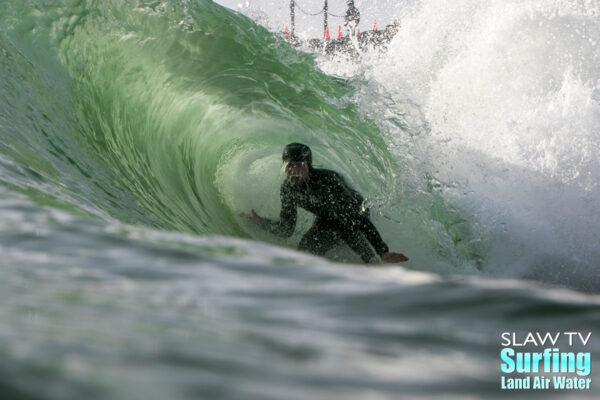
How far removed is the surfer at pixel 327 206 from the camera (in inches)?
146

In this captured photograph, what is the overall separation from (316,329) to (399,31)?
665cm

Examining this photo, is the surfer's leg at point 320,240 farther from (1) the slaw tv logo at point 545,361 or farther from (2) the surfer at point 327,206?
(1) the slaw tv logo at point 545,361

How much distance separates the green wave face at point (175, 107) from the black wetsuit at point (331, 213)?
83cm

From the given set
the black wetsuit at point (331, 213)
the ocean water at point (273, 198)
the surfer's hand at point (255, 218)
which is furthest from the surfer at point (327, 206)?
the surfer's hand at point (255, 218)

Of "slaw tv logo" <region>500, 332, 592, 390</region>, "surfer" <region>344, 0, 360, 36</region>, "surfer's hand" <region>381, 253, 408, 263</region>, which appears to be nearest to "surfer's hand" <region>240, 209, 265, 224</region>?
"surfer's hand" <region>381, 253, 408, 263</region>

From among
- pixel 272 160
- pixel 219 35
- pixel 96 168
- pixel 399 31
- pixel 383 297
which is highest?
pixel 399 31

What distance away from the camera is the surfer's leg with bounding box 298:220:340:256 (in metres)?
3.76

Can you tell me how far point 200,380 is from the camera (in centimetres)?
70

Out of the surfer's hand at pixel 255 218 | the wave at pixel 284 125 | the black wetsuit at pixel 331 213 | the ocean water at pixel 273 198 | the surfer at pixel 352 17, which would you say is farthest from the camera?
the surfer at pixel 352 17

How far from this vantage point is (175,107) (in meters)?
5.26

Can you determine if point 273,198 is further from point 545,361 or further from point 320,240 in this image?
point 545,361

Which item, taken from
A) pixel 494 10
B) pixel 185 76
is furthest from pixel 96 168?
pixel 494 10

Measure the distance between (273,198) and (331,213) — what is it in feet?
6.51

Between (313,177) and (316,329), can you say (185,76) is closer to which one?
(313,177)
